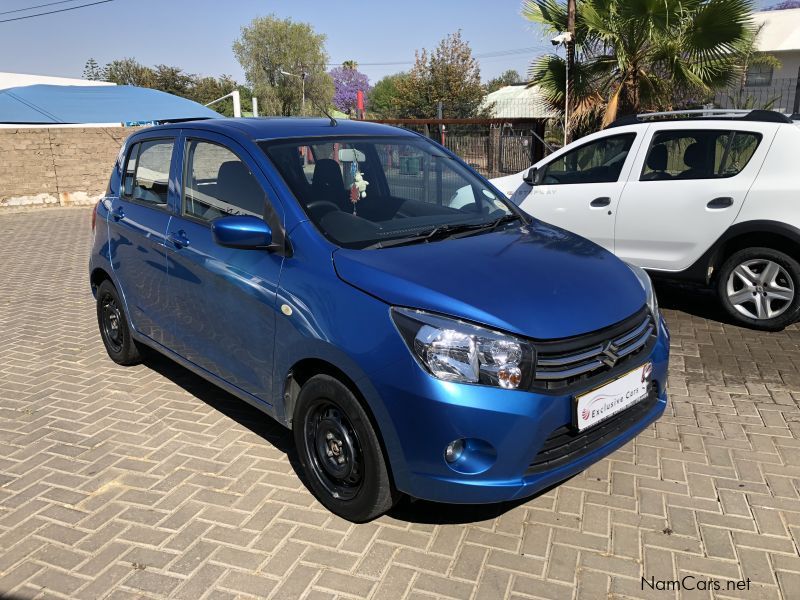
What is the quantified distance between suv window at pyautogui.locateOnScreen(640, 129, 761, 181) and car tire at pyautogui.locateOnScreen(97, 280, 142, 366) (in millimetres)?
4729

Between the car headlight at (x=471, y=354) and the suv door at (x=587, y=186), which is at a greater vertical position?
the suv door at (x=587, y=186)

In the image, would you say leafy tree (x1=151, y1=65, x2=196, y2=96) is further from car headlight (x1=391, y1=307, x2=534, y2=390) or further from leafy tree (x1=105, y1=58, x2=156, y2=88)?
car headlight (x1=391, y1=307, x2=534, y2=390)

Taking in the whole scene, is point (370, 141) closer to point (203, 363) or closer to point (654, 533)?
point (203, 363)

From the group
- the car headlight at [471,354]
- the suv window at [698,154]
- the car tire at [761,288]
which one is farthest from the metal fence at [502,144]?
the car headlight at [471,354]

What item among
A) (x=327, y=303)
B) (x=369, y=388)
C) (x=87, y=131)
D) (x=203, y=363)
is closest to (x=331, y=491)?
(x=369, y=388)

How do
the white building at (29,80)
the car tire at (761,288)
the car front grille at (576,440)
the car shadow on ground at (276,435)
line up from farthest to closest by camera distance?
the white building at (29,80) < the car tire at (761,288) < the car shadow on ground at (276,435) < the car front grille at (576,440)

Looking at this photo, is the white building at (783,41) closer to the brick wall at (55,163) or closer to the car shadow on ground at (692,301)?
the car shadow on ground at (692,301)

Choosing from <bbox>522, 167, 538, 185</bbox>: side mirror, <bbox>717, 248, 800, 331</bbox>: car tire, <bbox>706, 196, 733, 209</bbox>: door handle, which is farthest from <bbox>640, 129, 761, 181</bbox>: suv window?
<bbox>522, 167, 538, 185</bbox>: side mirror

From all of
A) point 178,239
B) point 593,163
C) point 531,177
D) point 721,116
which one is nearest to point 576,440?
point 178,239

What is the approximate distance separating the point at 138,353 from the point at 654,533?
12.8 feet

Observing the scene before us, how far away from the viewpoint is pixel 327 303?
2.87 m

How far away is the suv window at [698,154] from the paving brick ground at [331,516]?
1933 millimetres

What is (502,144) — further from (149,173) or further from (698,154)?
(149,173)

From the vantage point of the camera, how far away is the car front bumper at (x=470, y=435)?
8.21 feet
